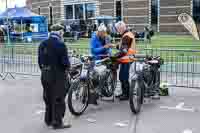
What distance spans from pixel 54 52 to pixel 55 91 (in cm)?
64

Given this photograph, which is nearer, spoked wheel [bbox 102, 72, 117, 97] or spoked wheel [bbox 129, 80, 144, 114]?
spoked wheel [bbox 129, 80, 144, 114]

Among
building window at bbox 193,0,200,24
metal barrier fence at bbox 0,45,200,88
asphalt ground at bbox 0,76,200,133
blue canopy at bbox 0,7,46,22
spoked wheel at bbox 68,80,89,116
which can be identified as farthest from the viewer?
building window at bbox 193,0,200,24

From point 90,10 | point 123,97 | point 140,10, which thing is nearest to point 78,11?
point 90,10

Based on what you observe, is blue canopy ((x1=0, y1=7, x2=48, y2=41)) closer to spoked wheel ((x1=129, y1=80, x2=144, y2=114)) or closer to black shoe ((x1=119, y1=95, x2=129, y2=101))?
black shoe ((x1=119, y1=95, x2=129, y2=101))

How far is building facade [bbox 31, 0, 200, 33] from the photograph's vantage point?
133 ft

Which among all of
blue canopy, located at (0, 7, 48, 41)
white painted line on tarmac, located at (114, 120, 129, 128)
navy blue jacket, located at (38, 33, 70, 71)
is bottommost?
white painted line on tarmac, located at (114, 120, 129, 128)

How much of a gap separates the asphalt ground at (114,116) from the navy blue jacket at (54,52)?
3.68 feet

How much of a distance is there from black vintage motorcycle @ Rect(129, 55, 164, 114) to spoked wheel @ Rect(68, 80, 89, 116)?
896 mm

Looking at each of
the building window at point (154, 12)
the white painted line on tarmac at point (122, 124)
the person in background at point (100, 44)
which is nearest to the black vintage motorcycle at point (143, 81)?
the white painted line on tarmac at point (122, 124)

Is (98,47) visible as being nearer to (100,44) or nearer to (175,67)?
(100,44)

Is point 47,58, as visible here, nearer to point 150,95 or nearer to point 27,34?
point 150,95

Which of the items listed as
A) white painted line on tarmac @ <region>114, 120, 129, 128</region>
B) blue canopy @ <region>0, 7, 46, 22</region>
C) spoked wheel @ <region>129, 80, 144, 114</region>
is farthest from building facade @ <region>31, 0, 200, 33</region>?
white painted line on tarmac @ <region>114, 120, 129, 128</region>

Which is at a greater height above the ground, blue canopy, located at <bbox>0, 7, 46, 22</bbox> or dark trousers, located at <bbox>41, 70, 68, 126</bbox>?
blue canopy, located at <bbox>0, 7, 46, 22</bbox>

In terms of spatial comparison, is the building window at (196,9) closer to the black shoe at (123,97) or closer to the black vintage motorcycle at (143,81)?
the black vintage motorcycle at (143,81)
